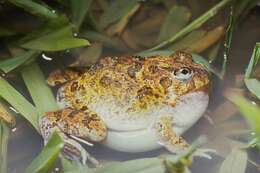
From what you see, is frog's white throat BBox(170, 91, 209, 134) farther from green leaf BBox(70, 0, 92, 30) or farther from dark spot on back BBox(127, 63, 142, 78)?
green leaf BBox(70, 0, 92, 30)

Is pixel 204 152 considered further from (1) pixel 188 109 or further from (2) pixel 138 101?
(2) pixel 138 101

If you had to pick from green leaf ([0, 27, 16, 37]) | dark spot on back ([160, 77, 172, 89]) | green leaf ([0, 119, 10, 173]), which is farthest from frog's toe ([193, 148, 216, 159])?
green leaf ([0, 27, 16, 37])

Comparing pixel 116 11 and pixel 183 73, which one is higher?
pixel 116 11

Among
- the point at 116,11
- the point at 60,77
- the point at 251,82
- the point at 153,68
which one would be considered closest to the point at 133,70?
the point at 153,68

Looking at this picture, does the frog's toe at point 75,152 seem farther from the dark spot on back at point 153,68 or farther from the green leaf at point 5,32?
the green leaf at point 5,32

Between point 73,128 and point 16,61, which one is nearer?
point 73,128

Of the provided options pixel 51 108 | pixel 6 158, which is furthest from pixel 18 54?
pixel 6 158
